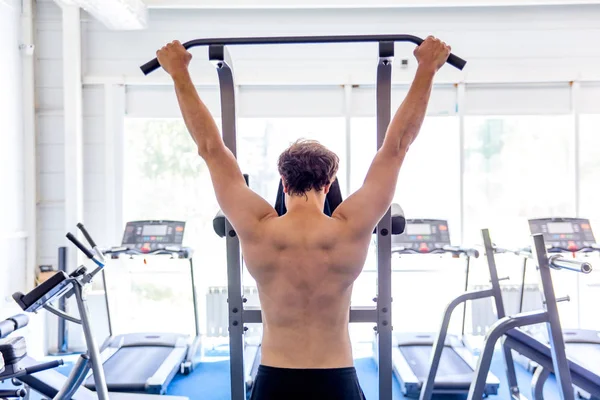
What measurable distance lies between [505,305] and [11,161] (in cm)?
520

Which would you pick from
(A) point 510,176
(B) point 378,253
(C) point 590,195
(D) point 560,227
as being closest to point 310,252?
(B) point 378,253

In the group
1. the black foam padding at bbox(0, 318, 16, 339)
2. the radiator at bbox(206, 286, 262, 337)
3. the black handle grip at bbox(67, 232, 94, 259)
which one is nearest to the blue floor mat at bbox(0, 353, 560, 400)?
the radiator at bbox(206, 286, 262, 337)

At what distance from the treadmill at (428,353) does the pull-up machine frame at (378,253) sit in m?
1.97

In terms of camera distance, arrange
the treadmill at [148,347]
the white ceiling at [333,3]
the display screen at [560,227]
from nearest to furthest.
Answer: the treadmill at [148,347] < the display screen at [560,227] < the white ceiling at [333,3]

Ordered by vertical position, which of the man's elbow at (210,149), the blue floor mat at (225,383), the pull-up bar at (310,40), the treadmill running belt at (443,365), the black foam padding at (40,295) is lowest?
the blue floor mat at (225,383)

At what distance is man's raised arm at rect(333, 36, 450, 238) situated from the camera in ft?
5.01

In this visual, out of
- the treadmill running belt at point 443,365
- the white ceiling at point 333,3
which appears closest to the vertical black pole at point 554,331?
the treadmill running belt at point 443,365

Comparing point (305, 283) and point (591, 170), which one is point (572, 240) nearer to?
point (591, 170)

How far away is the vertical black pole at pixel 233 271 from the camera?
199cm

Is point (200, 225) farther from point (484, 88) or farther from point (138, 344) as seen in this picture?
point (484, 88)

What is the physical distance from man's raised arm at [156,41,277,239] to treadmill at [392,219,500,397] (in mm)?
2684

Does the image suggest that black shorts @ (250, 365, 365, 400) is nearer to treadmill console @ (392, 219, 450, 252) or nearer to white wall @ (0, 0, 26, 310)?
treadmill console @ (392, 219, 450, 252)

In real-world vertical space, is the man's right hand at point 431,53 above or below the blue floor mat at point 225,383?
above

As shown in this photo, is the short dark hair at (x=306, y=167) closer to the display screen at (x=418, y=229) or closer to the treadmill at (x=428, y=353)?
the treadmill at (x=428, y=353)
